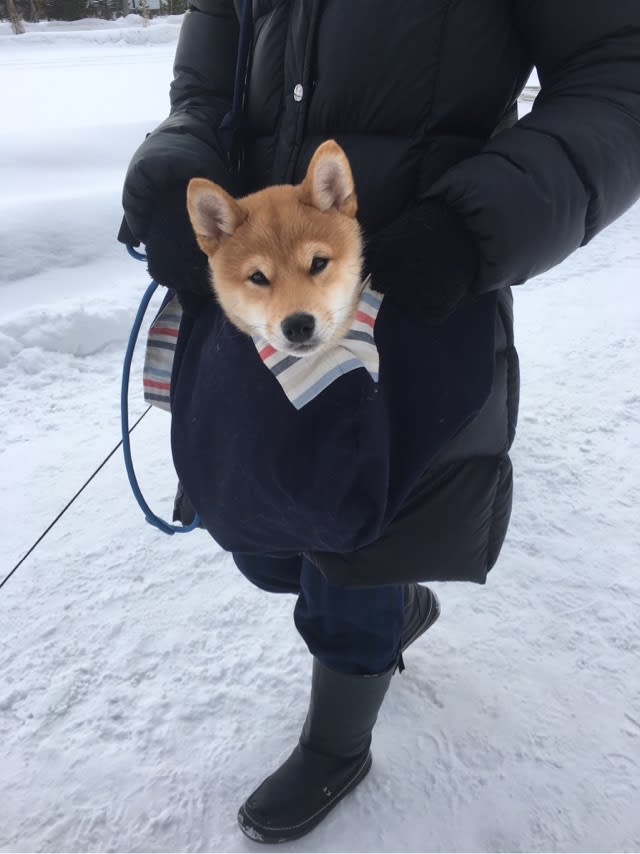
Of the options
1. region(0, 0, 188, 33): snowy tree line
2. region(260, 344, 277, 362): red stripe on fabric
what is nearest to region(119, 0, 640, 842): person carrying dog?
region(260, 344, 277, 362): red stripe on fabric

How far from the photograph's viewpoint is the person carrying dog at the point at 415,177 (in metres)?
0.82

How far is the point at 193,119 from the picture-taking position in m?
1.11

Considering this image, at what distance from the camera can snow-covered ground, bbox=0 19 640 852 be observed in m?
1.31

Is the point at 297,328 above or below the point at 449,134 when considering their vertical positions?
below

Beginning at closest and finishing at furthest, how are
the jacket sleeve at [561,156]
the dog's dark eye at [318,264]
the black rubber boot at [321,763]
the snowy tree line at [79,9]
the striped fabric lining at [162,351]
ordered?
the jacket sleeve at [561,156] < the dog's dark eye at [318,264] < the striped fabric lining at [162,351] < the black rubber boot at [321,763] < the snowy tree line at [79,9]

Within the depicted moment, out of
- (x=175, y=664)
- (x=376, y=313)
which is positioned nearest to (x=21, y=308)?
(x=175, y=664)

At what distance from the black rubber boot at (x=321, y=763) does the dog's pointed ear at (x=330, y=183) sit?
0.94m

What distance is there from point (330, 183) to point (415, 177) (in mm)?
141

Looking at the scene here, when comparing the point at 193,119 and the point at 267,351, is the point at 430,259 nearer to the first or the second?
the point at 267,351

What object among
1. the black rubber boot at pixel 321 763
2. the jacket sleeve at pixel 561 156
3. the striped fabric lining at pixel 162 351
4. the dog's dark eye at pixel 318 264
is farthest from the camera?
the black rubber boot at pixel 321 763

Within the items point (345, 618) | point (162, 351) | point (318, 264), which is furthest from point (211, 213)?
point (345, 618)

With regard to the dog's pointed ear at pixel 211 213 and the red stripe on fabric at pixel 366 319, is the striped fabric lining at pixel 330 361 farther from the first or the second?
the dog's pointed ear at pixel 211 213

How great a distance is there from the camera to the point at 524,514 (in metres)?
2.04

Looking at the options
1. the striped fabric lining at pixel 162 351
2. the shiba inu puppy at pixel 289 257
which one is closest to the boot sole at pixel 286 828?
the striped fabric lining at pixel 162 351
